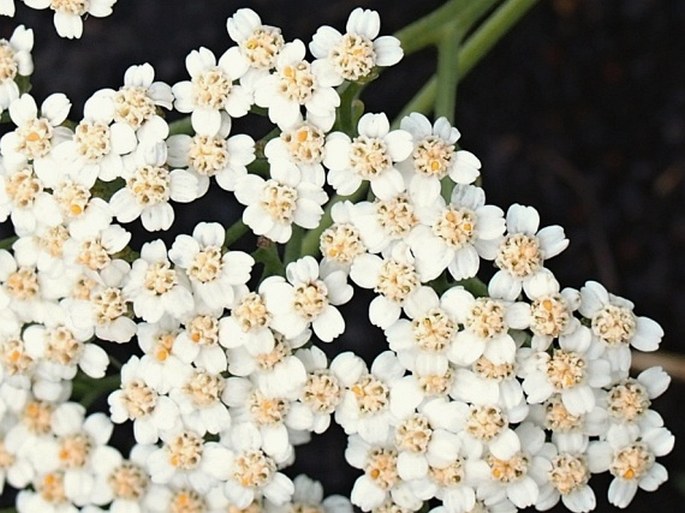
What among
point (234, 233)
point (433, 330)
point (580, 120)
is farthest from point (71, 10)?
point (580, 120)

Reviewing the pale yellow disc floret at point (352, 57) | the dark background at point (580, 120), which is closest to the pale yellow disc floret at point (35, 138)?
the pale yellow disc floret at point (352, 57)

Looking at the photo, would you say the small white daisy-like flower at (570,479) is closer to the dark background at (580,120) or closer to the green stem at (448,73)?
the green stem at (448,73)

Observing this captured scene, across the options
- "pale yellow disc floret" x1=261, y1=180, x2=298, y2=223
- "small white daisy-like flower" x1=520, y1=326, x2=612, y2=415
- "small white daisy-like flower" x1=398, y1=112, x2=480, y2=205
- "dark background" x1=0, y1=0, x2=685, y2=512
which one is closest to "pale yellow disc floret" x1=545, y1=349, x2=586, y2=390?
"small white daisy-like flower" x1=520, y1=326, x2=612, y2=415

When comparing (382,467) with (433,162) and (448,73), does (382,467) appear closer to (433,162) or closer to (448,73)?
(433,162)

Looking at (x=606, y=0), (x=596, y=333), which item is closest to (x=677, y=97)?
(x=606, y=0)

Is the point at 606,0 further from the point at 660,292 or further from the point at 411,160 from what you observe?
the point at 411,160

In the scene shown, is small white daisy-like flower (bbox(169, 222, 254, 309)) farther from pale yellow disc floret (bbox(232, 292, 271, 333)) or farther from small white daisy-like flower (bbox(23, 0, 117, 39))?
small white daisy-like flower (bbox(23, 0, 117, 39))
